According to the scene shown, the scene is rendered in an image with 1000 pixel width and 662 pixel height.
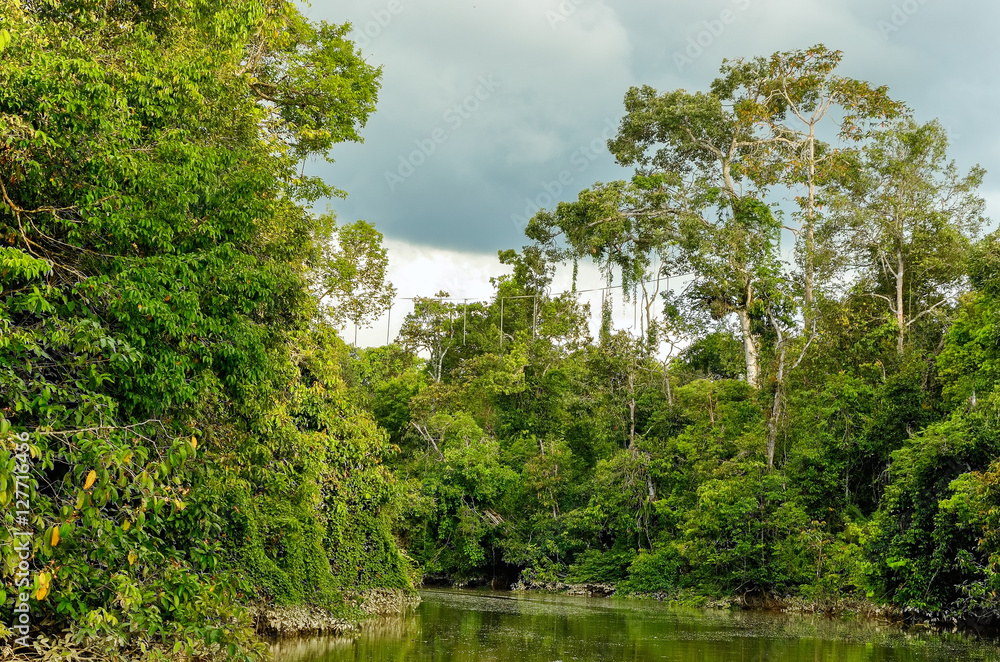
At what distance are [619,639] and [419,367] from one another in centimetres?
3117

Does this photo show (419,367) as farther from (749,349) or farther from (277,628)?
(277,628)

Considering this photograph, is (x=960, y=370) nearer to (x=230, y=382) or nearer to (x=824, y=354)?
(x=824, y=354)

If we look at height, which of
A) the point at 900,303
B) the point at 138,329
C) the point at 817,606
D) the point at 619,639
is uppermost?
the point at 900,303

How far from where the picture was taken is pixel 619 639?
15.1m

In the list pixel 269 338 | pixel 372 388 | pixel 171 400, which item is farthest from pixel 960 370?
pixel 372 388

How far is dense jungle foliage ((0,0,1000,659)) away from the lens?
7.48m

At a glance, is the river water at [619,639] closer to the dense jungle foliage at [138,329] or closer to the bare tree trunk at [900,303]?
the dense jungle foliage at [138,329]

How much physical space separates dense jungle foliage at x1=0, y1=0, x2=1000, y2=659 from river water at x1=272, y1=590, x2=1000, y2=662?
1182 mm

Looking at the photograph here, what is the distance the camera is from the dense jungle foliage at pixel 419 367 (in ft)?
24.5

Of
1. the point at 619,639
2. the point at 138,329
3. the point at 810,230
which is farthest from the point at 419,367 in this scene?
the point at 138,329

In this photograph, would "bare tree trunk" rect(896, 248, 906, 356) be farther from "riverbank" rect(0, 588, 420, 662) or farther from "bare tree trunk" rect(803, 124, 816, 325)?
"riverbank" rect(0, 588, 420, 662)

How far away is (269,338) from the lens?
406 inches

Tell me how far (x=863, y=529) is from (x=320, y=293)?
1494 cm

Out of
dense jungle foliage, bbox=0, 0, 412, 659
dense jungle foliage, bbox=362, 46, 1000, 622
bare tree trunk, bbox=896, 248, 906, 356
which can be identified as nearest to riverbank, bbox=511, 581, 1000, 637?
dense jungle foliage, bbox=362, 46, 1000, 622
